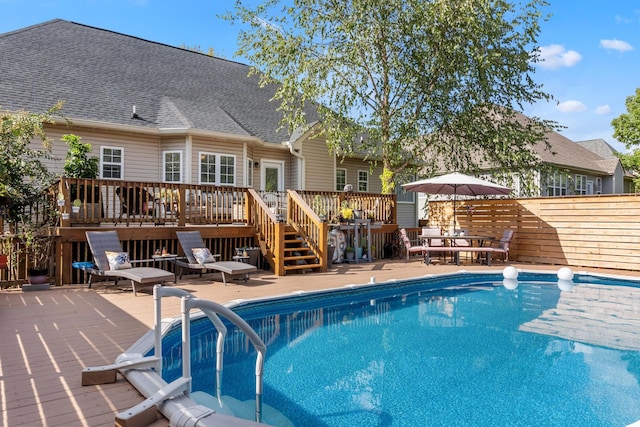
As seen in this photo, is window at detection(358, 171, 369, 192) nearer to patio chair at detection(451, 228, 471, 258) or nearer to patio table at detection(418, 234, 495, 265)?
patio table at detection(418, 234, 495, 265)

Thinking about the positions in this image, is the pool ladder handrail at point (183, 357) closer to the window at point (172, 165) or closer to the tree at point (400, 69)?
the window at point (172, 165)

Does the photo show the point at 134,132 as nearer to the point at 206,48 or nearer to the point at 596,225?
the point at 596,225

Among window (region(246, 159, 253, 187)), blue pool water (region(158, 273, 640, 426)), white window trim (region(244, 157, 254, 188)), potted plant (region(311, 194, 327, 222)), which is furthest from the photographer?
window (region(246, 159, 253, 187))

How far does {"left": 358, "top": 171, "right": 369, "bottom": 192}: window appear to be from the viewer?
19.0 m

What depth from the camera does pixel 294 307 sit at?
7.52m

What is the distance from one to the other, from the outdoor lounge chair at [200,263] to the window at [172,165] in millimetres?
4134

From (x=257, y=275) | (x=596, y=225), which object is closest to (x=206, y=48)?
(x=257, y=275)

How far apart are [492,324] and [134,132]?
35.5 ft

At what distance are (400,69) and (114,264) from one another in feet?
34.3

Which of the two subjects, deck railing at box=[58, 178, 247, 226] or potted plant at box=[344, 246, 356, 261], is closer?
deck railing at box=[58, 178, 247, 226]

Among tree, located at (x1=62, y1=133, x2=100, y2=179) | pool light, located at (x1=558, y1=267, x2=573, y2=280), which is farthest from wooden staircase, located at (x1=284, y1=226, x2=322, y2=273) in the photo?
pool light, located at (x1=558, y1=267, x2=573, y2=280)

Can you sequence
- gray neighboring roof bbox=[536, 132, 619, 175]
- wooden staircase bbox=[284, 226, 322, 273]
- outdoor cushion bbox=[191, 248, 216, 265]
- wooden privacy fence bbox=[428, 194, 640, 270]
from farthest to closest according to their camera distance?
gray neighboring roof bbox=[536, 132, 619, 175]
wooden privacy fence bbox=[428, 194, 640, 270]
wooden staircase bbox=[284, 226, 322, 273]
outdoor cushion bbox=[191, 248, 216, 265]

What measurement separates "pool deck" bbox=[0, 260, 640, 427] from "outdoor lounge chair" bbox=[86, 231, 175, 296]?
0.35 meters

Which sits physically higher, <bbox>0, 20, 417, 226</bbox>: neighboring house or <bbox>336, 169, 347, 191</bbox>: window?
<bbox>0, 20, 417, 226</bbox>: neighboring house
